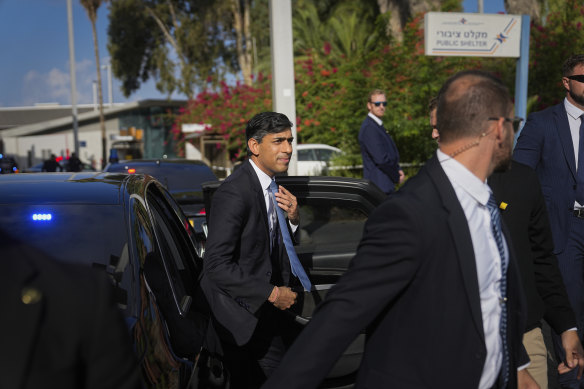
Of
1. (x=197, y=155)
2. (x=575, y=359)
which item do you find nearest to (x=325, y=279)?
(x=575, y=359)

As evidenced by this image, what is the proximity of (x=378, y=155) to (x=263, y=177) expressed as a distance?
4.07m

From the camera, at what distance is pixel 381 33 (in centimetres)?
1698

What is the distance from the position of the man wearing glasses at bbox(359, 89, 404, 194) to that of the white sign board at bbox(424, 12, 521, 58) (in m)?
6.10

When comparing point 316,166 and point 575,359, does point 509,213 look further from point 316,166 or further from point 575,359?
point 316,166

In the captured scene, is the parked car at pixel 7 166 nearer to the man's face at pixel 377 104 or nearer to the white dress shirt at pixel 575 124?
the man's face at pixel 377 104

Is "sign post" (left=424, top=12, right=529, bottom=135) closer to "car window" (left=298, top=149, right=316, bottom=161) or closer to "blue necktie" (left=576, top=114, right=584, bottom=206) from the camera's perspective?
"car window" (left=298, top=149, right=316, bottom=161)

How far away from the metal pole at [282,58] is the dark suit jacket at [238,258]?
534 centimetres

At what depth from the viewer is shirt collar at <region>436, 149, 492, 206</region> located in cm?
204

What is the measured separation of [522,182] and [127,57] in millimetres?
46070

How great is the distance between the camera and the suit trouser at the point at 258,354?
3.36 meters

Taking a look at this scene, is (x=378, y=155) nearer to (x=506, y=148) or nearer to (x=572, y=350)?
(x=572, y=350)

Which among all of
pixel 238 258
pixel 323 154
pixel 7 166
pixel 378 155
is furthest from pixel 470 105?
pixel 323 154

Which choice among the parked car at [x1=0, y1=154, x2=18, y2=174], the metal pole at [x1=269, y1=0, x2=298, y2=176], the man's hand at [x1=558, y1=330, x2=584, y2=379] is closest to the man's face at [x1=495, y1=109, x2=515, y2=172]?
the man's hand at [x1=558, y1=330, x2=584, y2=379]

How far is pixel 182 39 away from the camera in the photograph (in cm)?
4369
